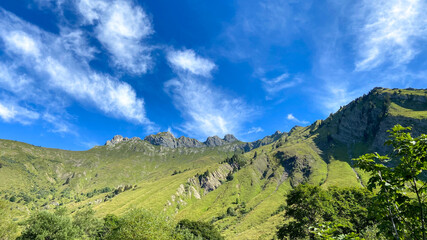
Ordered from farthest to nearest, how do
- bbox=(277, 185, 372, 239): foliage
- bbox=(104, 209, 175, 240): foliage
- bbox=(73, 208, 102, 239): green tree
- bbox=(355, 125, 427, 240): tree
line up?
bbox=(73, 208, 102, 239): green tree → bbox=(277, 185, 372, 239): foliage → bbox=(104, 209, 175, 240): foliage → bbox=(355, 125, 427, 240): tree

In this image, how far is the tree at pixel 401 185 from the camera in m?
7.52

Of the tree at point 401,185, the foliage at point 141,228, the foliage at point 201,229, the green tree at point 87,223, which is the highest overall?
the tree at point 401,185

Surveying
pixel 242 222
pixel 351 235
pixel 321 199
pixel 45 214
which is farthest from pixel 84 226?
pixel 242 222

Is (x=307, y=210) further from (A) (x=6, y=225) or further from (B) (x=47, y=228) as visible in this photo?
(A) (x=6, y=225)

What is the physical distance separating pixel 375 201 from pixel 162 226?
40.7 m

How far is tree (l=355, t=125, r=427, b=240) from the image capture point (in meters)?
7.52

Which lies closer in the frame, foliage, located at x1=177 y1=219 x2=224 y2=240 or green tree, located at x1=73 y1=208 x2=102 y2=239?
green tree, located at x1=73 y1=208 x2=102 y2=239

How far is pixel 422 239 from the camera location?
7887 mm

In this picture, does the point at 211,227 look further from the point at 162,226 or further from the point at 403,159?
the point at 403,159

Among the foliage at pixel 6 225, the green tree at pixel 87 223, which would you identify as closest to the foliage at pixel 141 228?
the foliage at pixel 6 225

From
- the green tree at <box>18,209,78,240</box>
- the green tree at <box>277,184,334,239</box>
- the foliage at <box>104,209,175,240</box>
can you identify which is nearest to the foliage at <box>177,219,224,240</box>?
the green tree at <box>277,184,334,239</box>

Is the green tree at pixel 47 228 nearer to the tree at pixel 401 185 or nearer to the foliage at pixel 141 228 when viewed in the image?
the foliage at pixel 141 228

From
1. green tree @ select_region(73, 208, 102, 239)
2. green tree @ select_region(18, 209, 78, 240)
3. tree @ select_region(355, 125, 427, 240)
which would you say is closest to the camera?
tree @ select_region(355, 125, 427, 240)

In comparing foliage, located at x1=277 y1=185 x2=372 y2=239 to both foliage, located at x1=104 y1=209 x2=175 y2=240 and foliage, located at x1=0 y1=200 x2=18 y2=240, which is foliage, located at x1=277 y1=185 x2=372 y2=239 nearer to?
foliage, located at x1=104 y1=209 x2=175 y2=240
